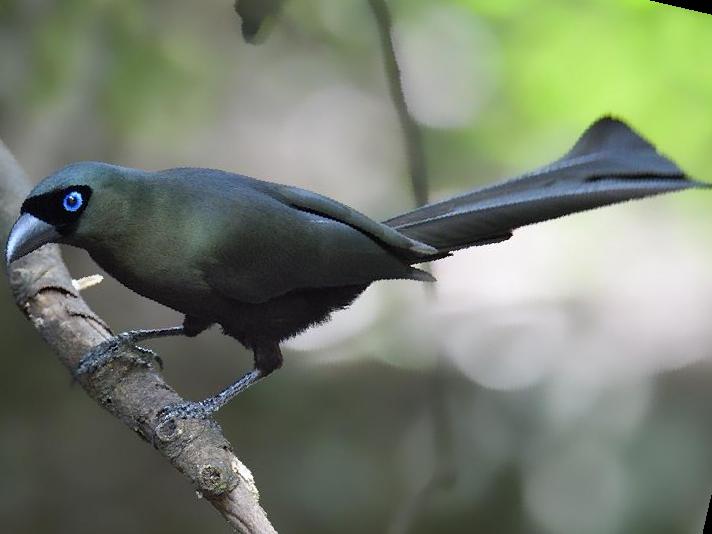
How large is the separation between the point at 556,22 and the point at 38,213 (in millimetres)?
1050

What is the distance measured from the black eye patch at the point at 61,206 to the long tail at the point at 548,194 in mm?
512

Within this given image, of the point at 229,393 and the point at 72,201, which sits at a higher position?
the point at 72,201

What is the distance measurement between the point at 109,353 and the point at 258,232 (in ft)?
1.08

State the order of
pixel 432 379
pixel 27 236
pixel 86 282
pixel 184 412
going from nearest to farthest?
pixel 27 236
pixel 184 412
pixel 86 282
pixel 432 379

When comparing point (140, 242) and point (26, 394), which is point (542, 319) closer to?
point (140, 242)

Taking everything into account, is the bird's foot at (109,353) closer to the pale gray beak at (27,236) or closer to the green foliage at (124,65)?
the pale gray beak at (27,236)

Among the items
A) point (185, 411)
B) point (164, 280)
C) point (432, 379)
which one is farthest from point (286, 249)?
point (432, 379)

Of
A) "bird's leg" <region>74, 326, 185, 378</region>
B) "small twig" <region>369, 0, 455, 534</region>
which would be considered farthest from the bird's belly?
"small twig" <region>369, 0, 455, 534</region>

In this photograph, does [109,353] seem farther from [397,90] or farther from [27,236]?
[397,90]

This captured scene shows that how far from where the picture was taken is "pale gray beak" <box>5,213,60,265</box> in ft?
4.23

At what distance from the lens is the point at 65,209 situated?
1.32 metres

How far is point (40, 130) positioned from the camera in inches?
62.4

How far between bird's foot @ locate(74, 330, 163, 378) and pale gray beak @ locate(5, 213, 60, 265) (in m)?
0.25

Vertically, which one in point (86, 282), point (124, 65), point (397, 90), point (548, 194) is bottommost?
point (86, 282)
